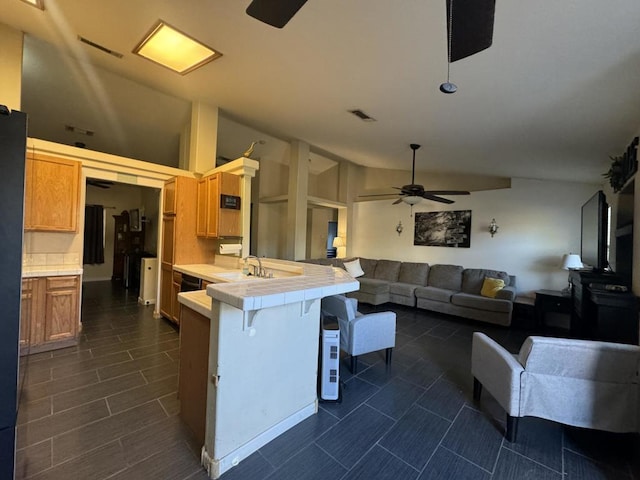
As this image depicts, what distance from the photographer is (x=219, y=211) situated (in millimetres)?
3680

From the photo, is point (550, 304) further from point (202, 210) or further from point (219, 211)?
point (202, 210)

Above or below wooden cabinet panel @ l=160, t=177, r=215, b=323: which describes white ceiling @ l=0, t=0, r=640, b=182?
above

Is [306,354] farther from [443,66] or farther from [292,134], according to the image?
[292,134]

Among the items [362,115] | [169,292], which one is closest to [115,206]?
[169,292]

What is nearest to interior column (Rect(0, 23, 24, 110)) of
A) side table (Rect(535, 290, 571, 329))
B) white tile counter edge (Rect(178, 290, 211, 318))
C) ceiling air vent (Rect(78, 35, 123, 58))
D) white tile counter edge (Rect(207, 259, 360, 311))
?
ceiling air vent (Rect(78, 35, 123, 58))

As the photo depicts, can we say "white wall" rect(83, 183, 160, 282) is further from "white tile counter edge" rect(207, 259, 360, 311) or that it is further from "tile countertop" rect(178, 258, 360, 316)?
"white tile counter edge" rect(207, 259, 360, 311)

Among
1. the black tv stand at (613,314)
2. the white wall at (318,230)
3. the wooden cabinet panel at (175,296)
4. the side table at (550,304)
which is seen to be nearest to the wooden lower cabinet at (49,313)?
the wooden cabinet panel at (175,296)

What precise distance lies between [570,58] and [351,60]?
151 cm

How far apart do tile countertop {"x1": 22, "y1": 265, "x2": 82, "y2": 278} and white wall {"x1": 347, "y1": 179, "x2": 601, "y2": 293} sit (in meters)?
5.95

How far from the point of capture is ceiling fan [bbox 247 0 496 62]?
3.84 ft

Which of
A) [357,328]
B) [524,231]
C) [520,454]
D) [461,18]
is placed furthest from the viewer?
[524,231]

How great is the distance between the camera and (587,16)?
1.50m

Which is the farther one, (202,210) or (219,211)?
(202,210)

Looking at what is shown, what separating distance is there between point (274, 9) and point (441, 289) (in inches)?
202
